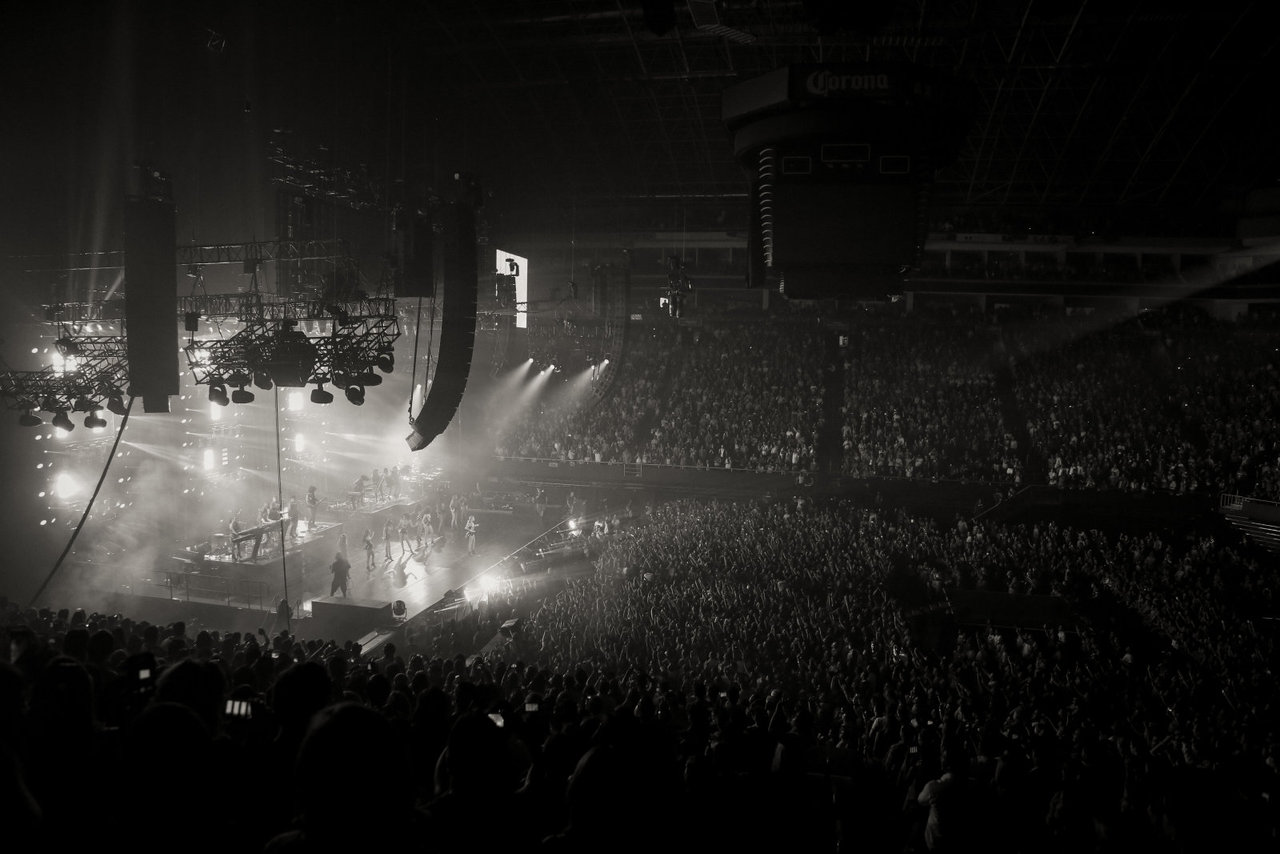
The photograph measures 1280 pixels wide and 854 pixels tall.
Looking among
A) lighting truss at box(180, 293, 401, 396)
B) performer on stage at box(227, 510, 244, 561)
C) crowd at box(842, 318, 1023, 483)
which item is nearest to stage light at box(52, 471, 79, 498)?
performer on stage at box(227, 510, 244, 561)

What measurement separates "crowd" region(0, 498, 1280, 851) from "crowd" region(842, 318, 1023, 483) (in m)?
5.15

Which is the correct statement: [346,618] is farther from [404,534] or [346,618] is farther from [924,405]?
[924,405]

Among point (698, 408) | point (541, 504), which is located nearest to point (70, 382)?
point (541, 504)

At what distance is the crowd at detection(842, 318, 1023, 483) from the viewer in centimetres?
2212

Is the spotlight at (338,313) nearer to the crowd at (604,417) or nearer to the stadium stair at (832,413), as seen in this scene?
the crowd at (604,417)

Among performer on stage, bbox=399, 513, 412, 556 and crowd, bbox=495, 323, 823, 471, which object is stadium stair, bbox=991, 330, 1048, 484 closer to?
crowd, bbox=495, 323, 823, 471

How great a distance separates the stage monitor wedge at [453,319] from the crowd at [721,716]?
3.08 m

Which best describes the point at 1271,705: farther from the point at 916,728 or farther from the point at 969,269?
the point at 969,269

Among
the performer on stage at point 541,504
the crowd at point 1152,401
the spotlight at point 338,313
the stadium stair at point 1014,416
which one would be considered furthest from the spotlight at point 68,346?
the crowd at point 1152,401

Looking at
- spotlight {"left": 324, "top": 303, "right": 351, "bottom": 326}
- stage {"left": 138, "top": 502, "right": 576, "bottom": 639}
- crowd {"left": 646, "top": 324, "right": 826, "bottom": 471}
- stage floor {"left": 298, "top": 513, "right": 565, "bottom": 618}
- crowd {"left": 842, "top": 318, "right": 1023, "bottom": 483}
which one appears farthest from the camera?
crowd {"left": 646, "top": 324, "right": 826, "bottom": 471}

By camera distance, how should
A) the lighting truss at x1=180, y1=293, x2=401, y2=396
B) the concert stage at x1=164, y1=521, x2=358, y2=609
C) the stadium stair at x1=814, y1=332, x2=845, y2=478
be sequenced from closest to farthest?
the lighting truss at x1=180, y1=293, x2=401, y2=396
the concert stage at x1=164, y1=521, x2=358, y2=609
the stadium stair at x1=814, y1=332, x2=845, y2=478

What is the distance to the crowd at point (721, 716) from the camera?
68.6 inches

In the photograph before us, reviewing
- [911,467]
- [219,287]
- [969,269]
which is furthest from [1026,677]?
[969,269]

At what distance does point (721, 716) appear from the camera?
19.5ft
